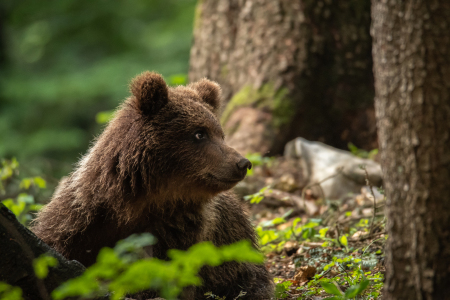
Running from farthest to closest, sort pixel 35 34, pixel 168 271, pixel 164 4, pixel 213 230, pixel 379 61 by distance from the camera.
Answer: pixel 164 4
pixel 35 34
pixel 213 230
pixel 379 61
pixel 168 271

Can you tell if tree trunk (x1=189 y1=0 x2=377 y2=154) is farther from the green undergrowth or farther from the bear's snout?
the bear's snout

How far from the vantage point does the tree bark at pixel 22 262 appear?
8.88 feet

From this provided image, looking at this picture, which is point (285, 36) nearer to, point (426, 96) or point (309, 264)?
point (309, 264)

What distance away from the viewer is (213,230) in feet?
13.1

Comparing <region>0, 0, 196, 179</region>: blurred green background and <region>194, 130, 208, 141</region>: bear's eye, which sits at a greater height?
<region>0, 0, 196, 179</region>: blurred green background

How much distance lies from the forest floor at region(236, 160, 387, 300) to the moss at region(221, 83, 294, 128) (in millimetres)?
669

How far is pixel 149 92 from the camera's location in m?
3.61

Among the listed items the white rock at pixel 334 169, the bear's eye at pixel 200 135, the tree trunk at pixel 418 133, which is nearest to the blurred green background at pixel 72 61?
A: the white rock at pixel 334 169

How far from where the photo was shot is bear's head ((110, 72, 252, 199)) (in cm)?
360

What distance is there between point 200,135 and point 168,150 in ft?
1.04

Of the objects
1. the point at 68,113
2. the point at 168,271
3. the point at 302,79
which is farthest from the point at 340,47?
the point at 68,113

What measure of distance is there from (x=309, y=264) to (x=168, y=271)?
2.46 m

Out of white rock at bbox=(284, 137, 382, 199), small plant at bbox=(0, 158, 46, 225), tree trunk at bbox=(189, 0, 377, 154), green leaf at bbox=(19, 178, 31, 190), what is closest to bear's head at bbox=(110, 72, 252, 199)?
small plant at bbox=(0, 158, 46, 225)

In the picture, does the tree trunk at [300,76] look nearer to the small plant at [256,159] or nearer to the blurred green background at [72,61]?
the small plant at [256,159]
